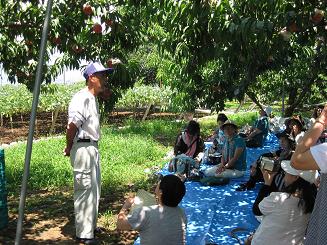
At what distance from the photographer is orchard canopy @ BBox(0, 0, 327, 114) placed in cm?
305

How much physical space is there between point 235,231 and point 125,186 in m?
2.45

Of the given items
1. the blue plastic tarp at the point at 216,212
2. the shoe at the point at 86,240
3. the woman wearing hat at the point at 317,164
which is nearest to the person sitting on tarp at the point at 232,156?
the blue plastic tarp at the point at 216,212

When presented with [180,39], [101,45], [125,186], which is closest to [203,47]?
[180,39]

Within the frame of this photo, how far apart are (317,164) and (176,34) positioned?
2.13m

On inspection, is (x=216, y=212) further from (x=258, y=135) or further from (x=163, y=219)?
(x=258, y=135)

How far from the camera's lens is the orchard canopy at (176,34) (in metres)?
3.05

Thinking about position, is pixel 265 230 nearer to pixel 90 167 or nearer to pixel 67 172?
pixel 90 167

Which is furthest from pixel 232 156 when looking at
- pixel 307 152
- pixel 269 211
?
pixel 307 152

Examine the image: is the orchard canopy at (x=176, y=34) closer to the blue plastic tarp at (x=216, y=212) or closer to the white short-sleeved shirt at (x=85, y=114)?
the white short-sleeved shirt at (x=85, y=114)

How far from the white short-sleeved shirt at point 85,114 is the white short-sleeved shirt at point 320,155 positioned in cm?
230

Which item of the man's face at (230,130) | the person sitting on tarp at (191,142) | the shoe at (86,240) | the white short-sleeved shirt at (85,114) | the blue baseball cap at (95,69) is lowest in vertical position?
the shoe at (86,240)

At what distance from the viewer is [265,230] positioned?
2.80 m

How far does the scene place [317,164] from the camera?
175cm

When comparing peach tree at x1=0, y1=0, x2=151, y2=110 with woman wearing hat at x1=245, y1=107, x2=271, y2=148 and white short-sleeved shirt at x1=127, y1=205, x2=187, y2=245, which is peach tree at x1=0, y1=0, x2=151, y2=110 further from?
woman wearing hat at x1=245, y1=107, x2=271, y2=148
